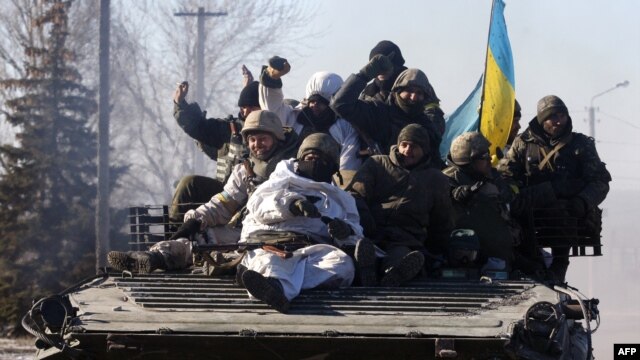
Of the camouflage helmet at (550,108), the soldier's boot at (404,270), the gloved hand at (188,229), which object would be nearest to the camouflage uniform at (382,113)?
the camouflage helmet at (550,108)

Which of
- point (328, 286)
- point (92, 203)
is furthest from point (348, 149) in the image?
point (92, 203)

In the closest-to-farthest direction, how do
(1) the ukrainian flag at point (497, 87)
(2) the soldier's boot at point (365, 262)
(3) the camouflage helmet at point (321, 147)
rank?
(2) the soldier's boot at point (365, 262) < (3) the camouflage helmet at point (321, 147) < (1) the ukrainian flag at point (497, 87)

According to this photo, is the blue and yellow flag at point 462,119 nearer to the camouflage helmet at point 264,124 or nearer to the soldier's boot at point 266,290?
the camouflage helmet at point 264,124

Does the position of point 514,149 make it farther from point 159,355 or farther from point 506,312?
point 159,355

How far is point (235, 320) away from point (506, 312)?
152 centimetres

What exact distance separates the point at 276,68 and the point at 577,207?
8.88 feet

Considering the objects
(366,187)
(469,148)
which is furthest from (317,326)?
(469,148)

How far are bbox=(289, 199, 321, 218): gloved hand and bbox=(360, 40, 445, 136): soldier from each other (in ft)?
8.96

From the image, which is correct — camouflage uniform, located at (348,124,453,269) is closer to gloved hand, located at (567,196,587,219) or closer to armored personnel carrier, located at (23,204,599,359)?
armored personnel carrier, located at (23,204,599,359)

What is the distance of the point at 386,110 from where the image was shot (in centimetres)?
1204

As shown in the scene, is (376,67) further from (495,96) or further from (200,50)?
(200,50)

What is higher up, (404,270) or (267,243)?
(267,243)

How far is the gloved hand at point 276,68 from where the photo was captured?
12.4 m

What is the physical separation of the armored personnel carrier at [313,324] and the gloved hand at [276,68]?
3.73 metres
